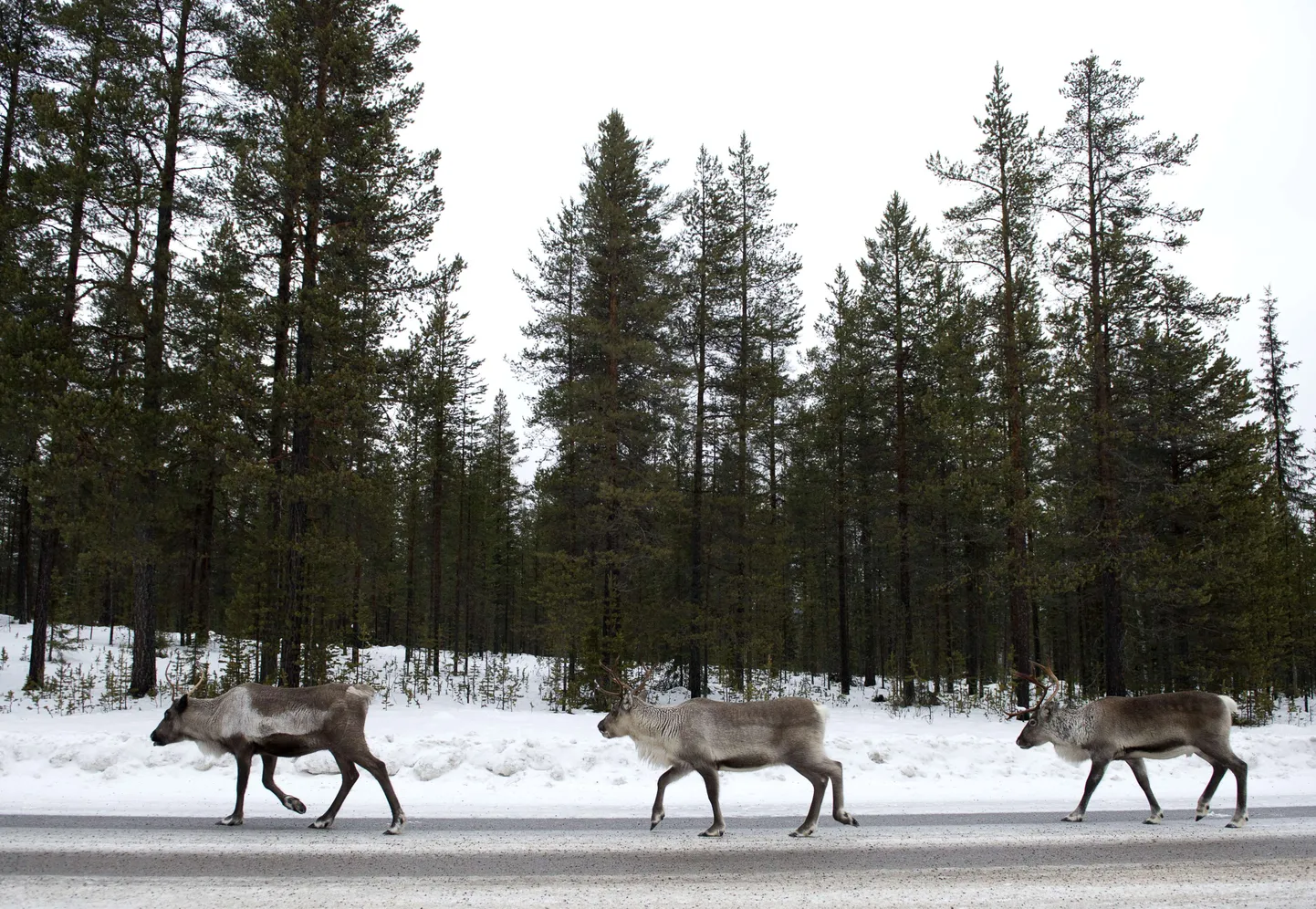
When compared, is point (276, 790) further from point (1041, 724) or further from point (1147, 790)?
point (1147, 790)

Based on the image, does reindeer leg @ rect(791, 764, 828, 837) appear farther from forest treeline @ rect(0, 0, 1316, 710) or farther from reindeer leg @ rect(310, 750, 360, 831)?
forest treeline @ rect(0, 0, 1316, 710)

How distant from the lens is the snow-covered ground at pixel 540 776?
9.77 metres

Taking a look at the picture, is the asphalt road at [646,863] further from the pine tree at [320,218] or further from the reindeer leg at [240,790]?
the pine tree at [320,218]

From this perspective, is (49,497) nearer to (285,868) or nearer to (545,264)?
(545,264)

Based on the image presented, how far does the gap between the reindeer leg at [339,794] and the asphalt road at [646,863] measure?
0.51ft

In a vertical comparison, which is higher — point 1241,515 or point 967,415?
point 967,415

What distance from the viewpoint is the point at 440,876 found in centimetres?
638

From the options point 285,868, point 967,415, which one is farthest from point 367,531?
point 285,868

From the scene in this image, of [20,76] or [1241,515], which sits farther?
[1241,515]

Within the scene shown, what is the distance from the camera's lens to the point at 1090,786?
9180 mm

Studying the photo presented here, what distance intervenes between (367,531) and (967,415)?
25704mm

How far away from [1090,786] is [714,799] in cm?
455

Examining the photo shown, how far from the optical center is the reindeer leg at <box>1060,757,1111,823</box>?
901cm

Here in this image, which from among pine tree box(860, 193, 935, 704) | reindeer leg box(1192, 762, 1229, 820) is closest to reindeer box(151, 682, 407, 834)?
reindeer leg box(1192, 762, 1229, 820)
